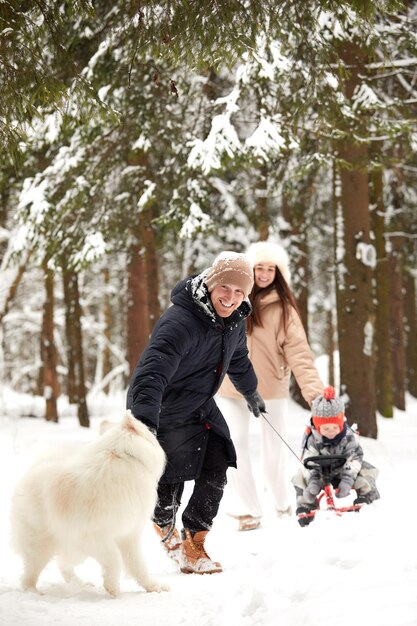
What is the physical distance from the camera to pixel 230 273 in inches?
177

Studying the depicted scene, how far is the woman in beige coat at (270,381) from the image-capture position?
19.6 ft

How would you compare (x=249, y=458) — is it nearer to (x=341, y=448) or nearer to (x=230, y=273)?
(x=341, y=448)

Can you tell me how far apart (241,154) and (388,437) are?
Result: 6124 mm

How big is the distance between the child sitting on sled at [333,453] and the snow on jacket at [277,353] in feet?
1.41

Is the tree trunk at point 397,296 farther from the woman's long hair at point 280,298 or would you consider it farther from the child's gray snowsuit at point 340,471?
the child's gray snowsuit at point 340,471

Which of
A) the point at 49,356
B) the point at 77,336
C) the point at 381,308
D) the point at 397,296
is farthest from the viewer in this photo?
the point at 397,296

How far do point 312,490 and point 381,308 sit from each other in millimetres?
9893

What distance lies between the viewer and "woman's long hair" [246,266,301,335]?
Result: 20.6 ft

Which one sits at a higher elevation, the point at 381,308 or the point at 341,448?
the point at 381,308

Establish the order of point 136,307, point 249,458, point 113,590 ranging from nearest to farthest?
point 113,590 < point 249,458 < point 136,307

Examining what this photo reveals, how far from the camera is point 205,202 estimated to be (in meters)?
9.98

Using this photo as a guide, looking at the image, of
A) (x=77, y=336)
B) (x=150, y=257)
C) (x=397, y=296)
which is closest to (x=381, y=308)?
(x=397, y=296)

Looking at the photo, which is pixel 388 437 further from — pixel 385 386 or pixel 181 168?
pixel 181 168

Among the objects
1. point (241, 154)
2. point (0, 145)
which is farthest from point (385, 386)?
point (0, 145)
